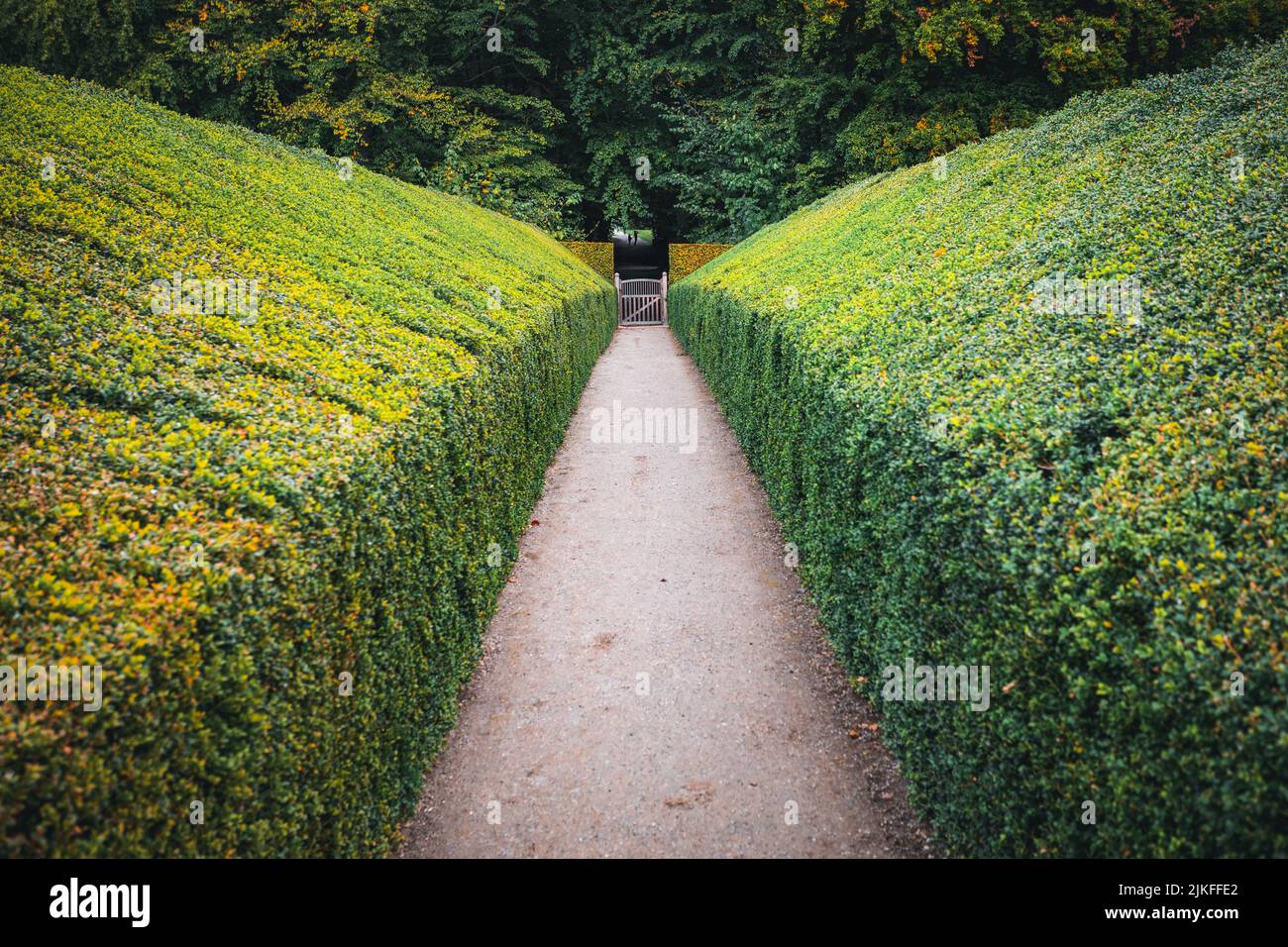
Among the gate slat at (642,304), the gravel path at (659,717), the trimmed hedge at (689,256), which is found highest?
the trimmed hedge at (689,256)

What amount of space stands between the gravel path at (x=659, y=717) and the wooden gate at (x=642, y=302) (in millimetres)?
23954

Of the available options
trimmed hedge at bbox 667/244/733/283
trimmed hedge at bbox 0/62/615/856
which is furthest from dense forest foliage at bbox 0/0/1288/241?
trimmed hedge at bbox 0/62/615/856

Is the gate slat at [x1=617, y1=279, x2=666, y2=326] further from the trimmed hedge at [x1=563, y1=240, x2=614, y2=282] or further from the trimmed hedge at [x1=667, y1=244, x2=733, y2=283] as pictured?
the trimmed hedge at [x1=563, y1=240, x2=614, y2=282]

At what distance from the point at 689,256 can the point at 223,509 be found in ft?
100

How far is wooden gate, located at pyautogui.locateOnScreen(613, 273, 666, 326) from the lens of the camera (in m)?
30.6

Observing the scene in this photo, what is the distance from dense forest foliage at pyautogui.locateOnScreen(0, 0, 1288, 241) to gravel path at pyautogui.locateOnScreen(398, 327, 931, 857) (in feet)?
66.5

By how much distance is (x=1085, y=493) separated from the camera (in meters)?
2.62

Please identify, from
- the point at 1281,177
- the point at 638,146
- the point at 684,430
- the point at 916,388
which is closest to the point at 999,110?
the point at 638,146

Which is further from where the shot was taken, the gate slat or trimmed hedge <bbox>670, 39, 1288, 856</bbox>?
the gate slat

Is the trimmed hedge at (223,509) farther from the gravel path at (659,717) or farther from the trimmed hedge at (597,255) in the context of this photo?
the trimmed hedge at (597,255)

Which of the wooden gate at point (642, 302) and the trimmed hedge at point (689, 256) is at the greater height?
the trimmed hedge at point (689, 256)

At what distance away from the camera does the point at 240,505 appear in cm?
271

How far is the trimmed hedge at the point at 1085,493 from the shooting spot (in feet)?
6.53

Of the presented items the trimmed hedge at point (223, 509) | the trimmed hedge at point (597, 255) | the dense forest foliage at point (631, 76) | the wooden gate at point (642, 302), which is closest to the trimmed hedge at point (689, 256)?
the wooden gate at point (642, 302)
